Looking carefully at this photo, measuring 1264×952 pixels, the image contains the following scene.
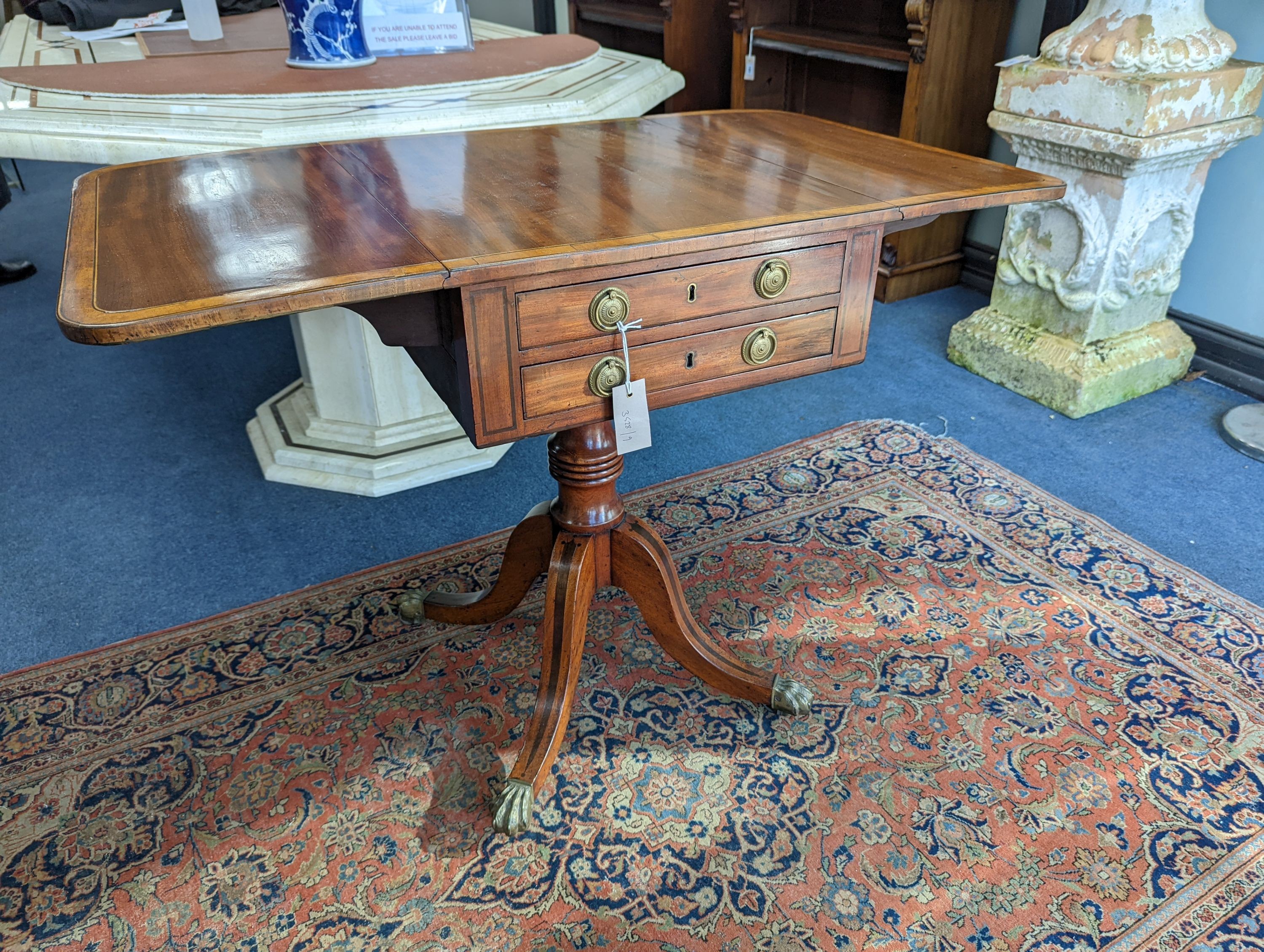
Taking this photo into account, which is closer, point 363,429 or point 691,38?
point 363,429

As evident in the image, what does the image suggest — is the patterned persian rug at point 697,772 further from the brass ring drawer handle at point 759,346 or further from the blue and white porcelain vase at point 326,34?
Result: the blue and white porcelain vase at point 326,34

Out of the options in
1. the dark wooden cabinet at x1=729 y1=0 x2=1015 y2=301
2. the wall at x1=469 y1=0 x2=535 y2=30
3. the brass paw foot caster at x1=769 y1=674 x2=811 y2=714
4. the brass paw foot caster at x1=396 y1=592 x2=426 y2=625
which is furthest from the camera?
the wall at x1=469 y1=0 x2=535 y2=30

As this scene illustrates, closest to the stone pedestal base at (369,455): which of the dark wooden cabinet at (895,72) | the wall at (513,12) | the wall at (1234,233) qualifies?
the dark wooden cabinet at (895,72)

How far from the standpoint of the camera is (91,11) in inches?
114

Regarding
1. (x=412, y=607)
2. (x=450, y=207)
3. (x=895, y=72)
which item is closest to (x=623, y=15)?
(x=895, y=72)

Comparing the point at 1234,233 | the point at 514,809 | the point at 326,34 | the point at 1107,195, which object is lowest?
the point at 514,809

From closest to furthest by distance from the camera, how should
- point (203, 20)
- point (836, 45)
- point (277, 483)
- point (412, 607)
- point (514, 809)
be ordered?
point (514, 809), point (412, 607), point (277, 483), point (203, 20), point (836, 45)

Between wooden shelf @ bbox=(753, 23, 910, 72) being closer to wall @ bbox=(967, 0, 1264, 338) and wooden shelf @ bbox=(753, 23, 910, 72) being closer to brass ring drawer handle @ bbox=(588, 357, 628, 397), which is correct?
wall @ bbox=(967, 0, 1264, 338)

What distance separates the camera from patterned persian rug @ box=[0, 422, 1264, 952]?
3.81ft

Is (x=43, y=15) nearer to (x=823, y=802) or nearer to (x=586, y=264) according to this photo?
(x=586, y=264)

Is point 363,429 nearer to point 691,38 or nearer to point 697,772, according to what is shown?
point 697,772

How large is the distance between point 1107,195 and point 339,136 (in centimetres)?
175

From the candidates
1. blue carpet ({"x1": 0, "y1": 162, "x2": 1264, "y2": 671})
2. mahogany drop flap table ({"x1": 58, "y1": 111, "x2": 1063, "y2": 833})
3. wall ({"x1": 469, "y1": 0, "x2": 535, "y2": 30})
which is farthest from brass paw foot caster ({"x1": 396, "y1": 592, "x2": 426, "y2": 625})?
wall ({"x1": 469, "y1": 0, "x2": 535, "y2": 30})

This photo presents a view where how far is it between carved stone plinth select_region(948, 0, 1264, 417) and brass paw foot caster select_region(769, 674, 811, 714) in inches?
53.2
